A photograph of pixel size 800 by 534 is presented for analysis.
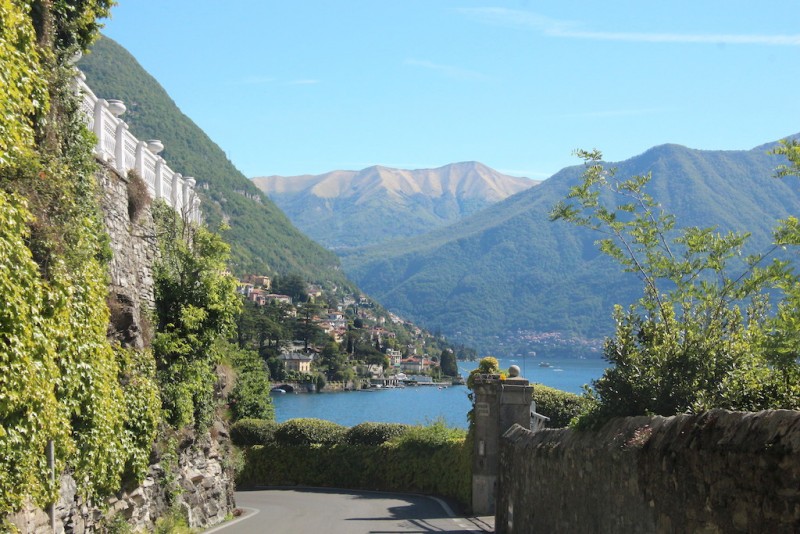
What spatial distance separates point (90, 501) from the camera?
13.9 meters

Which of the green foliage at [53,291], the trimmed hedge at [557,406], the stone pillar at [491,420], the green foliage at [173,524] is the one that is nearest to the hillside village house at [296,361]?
the trimmed hedge at [557,406]

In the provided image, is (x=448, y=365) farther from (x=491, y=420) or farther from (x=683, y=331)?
(x=683, y=331)

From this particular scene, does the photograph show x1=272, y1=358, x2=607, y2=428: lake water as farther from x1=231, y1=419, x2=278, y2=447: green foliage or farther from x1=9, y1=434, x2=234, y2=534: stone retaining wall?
x1=9, y1=434, x2=234, y2=534: stone retaining wall

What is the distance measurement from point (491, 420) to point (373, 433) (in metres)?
11.7

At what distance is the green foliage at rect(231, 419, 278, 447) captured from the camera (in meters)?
35.5

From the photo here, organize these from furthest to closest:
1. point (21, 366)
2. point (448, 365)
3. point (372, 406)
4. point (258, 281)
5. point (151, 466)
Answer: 1. point (448, 365)
2. point (258, 281)
3. point (372, 406)
4. point (151, 466)
5. point (21, 366)

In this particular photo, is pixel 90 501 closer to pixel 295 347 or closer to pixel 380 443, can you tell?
pixel 380 443

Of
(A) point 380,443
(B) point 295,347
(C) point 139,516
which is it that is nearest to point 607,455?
(C) point 139,516

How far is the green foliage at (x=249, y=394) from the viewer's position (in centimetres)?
4058

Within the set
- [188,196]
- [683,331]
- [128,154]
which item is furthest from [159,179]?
[683,331]

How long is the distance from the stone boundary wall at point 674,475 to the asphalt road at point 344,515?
6543 mm

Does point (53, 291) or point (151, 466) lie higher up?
point (53, 291)

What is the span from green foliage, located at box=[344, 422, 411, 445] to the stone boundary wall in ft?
60.4

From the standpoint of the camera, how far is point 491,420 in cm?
2241
